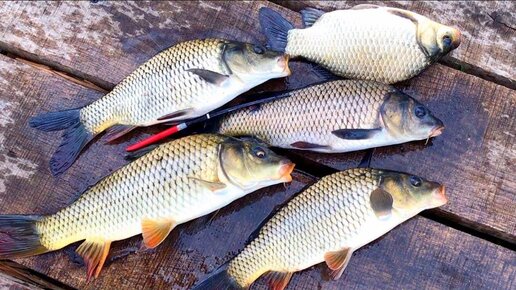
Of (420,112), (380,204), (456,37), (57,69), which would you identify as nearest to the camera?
(380,204)

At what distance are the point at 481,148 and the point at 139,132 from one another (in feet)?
4.90

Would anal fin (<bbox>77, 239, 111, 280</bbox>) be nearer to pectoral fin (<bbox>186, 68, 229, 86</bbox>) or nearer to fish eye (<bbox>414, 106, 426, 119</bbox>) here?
pectoral fin (<bbox>186, 68, 229, 86</bbox>)

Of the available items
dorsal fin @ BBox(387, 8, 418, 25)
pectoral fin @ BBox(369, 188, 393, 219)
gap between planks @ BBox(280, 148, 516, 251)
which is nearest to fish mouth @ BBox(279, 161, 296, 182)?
gap between planks @ BBox(280, 148, 516, 251)

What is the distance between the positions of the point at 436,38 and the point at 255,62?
2.54 feet

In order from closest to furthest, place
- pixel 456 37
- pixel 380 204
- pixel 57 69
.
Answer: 1. pixel 380 204
2. pixel 456 37
3. pixel 57 69

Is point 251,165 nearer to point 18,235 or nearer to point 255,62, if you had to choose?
point 255,62

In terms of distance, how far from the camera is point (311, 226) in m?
2.44

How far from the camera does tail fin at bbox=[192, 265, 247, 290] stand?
2.45m

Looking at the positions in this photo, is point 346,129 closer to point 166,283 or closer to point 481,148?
point 481,148

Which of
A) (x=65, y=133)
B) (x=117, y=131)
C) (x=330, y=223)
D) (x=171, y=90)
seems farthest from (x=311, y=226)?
(x=65, y=133)

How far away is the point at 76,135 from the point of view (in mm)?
2680

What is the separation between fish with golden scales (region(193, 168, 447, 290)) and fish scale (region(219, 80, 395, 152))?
0.19 meters

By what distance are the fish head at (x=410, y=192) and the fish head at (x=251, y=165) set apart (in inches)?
15.7

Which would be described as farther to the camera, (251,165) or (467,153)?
(467,153)
